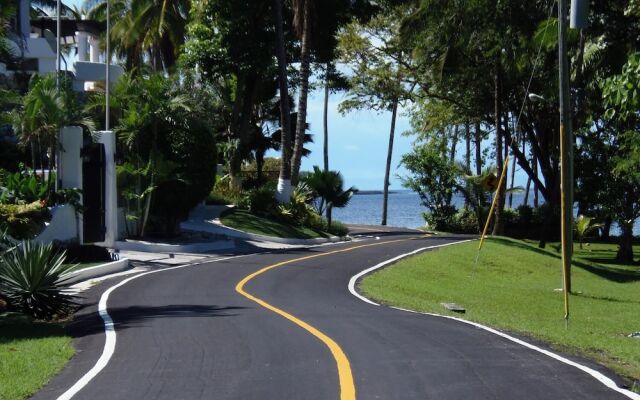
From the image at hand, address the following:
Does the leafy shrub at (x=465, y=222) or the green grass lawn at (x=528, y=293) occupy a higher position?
the leafy shrub at (x=465, y=222)

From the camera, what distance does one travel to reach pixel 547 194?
46.9m

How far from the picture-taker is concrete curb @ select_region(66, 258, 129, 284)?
19.6m

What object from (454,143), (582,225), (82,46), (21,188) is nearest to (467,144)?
(454,143)

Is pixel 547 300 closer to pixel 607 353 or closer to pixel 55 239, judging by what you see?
pixel 607 353

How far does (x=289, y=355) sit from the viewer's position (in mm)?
9883

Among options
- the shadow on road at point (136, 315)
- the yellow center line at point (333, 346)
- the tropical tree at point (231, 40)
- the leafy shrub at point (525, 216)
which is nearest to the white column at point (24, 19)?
the tropical tree at point (231, 40)

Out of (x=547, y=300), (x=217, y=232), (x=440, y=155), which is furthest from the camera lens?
(x=440, y=155)

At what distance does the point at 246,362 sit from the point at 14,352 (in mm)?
3418

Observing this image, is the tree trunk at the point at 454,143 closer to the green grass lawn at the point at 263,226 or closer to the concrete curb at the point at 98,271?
the green grass lawn at the point at 263,226

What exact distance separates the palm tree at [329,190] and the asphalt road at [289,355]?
71.3ft

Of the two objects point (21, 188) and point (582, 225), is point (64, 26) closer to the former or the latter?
point (21, 188)

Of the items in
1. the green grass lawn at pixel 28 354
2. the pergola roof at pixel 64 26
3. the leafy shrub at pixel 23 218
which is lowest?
the green grass lawn at pixel 28 354

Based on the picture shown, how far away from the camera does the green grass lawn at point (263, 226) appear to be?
33.8 metres

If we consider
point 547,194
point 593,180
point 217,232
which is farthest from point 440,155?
point 217,232
